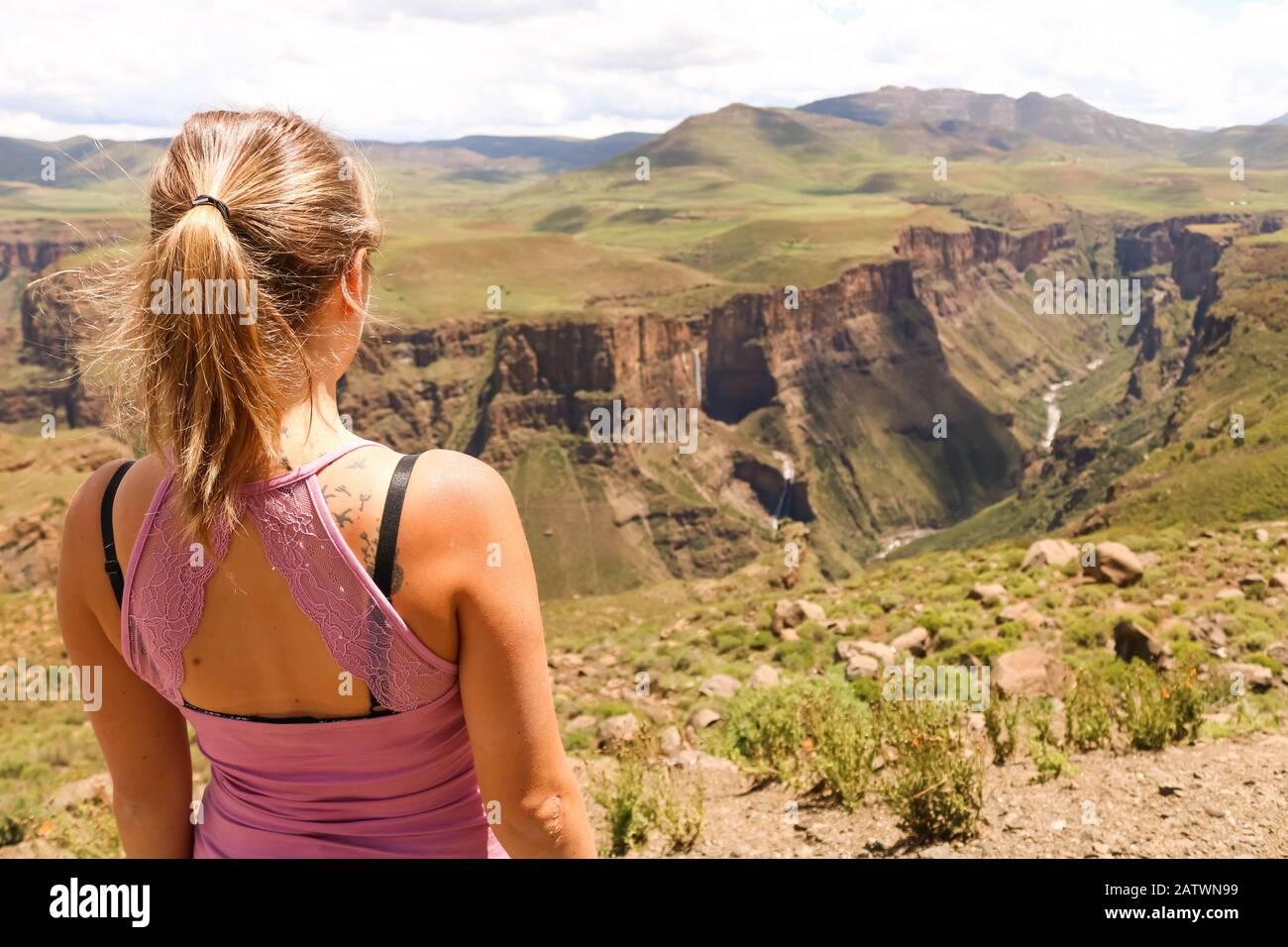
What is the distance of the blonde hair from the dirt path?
5.72m

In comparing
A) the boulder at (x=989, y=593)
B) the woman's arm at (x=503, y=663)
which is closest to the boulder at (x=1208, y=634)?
the boulder at (x=989, y=593)

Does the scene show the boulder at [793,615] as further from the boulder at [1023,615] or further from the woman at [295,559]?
the woman at [295,559]

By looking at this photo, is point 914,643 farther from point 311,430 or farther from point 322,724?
point 311,430

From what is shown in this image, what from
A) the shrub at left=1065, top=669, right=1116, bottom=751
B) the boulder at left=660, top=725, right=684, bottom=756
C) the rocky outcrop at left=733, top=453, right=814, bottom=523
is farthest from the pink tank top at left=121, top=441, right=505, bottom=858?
the rocky outcrop at left=733, top=453, right=814, bottom=523

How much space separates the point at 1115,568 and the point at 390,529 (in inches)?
735

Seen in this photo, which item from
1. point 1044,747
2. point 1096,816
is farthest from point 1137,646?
point 1096,816

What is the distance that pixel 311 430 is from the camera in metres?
2.55

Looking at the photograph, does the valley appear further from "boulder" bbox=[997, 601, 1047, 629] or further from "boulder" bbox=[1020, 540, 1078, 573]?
"boulder" bbox=[1020, 540, 1078, 573]

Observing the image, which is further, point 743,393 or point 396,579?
point 743,393

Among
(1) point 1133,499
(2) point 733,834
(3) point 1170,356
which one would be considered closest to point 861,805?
(2) point 733,834

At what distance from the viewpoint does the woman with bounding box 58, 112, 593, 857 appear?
2.37 metres

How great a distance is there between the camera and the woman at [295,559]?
237cm

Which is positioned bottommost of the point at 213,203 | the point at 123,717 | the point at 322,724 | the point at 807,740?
the point at 807,740

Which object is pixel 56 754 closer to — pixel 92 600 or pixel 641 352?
pixel 92 600
